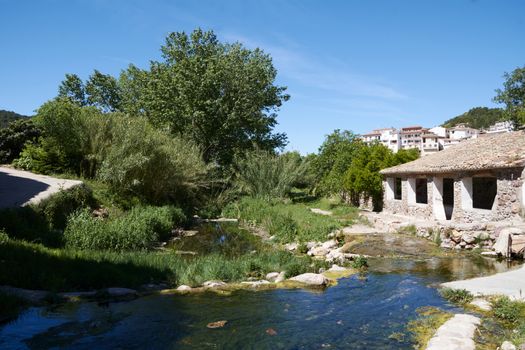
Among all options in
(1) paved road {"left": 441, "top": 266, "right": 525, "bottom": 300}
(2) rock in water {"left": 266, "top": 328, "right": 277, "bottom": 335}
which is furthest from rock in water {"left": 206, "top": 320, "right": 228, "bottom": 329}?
(1) paved road {"left": 441, "top": 266, "right": 525, "bottom": 300}

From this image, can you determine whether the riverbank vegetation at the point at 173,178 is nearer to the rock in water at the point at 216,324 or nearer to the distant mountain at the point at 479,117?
the rock in water at the point at 216,324

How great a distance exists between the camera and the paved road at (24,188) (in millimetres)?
12630

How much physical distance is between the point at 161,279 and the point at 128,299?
5.26 ft

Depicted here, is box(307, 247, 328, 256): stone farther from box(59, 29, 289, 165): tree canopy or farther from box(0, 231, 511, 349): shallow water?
box(59, 29, 289, 165): tree canopy

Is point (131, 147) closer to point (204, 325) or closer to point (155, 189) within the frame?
point (155, 189)

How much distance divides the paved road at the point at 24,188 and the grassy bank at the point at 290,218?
8504mm

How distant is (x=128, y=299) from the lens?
25.5 ft

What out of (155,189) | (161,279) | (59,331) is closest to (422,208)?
(155,189)

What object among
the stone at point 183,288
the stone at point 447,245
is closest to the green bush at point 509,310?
the stone at point 183,288

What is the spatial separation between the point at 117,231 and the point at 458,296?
9525mm

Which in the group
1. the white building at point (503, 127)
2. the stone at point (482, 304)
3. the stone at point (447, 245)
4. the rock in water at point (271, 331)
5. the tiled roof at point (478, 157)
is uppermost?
the white building at point (503, 127)

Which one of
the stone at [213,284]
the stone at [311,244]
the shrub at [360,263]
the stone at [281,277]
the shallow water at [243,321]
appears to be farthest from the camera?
the stone at [311,244]

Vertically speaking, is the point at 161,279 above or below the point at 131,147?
below

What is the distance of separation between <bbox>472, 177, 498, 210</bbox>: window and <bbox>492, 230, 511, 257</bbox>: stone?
10.6m
